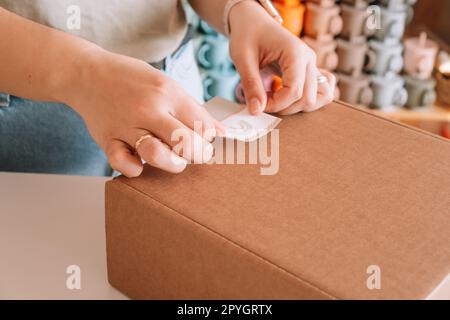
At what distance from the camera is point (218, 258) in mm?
536

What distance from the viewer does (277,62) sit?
2.56ft

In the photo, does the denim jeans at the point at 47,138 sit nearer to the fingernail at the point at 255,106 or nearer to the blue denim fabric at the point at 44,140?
the blue denim fabric at the point at 44,140

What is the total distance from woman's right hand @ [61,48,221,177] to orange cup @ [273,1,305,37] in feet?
3.99

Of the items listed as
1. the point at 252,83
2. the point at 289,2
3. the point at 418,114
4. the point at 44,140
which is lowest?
the point at 418,114

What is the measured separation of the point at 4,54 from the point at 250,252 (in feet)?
1.21

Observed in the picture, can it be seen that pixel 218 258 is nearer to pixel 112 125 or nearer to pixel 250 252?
pixel 250 252

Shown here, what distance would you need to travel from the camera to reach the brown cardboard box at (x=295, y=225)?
1.69 ft

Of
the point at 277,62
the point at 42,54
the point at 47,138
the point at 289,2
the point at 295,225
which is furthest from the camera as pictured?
the point at 289,2

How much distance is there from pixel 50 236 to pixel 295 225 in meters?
0.31

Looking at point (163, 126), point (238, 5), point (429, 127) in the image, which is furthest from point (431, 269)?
point (429, 127)

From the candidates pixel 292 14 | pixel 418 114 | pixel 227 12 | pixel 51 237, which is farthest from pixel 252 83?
pixel 418 114

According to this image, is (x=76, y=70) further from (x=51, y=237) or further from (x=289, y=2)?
(x=289, y=2)

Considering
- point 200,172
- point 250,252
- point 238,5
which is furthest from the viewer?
point 238,5

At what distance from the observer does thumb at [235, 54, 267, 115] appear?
0.73 metres
